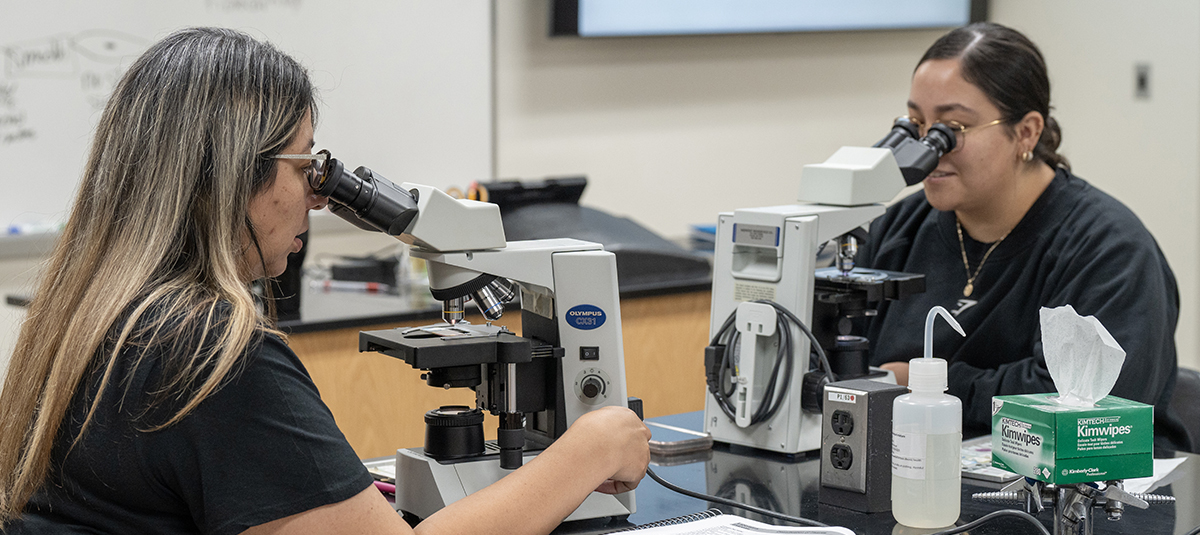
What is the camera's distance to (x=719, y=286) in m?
1.79

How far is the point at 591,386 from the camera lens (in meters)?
1.40

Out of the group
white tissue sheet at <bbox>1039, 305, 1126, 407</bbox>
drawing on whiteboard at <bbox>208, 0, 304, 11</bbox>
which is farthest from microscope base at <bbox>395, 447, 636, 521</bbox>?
drawing on whiteboard at <bbox>208, 0, 304, 11</bbox>

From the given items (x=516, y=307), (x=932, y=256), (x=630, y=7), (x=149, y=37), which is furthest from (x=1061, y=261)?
(x=149, y=37)

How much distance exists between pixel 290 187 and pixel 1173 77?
394 centimetres

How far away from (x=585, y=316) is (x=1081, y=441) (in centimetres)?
56

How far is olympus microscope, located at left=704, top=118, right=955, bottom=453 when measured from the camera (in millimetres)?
1692

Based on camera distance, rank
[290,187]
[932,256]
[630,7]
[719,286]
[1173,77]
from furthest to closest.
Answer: [1173,77] < [630,7] < [932,256] < [719,286] < [290,187]

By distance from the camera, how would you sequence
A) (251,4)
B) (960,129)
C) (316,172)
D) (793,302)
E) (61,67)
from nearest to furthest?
(316,172)
(793,302)
(960,129)
(61,67)
(251,4)

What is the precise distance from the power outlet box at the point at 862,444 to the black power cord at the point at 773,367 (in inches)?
9.2

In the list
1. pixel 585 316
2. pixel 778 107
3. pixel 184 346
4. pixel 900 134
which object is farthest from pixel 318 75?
pixel 184 346

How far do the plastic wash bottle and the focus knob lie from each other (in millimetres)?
340

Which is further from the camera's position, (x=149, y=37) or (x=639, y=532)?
(x=149, y=37)

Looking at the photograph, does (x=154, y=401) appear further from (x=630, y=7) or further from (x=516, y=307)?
A: (x=630, y=7)

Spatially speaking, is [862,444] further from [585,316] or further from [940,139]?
[940,139]
